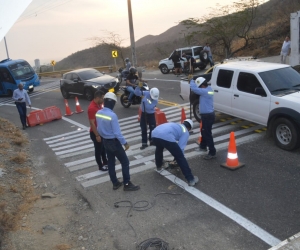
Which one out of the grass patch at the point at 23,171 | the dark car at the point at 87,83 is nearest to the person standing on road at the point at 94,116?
the grass patch at the point at 23,171

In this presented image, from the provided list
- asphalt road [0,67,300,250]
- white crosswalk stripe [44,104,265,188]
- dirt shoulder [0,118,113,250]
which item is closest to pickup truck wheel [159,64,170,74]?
white crosswalk stripe [44,104,265,188]

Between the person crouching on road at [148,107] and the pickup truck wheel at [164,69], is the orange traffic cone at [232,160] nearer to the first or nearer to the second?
the person crouching on road at [148,107]

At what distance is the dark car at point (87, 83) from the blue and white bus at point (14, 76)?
585 centimetres

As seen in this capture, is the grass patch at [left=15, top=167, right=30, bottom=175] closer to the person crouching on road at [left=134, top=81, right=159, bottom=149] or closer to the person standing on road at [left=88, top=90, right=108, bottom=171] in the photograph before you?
the person standing on road at [left=88, top=90, right=108, bottom=171]

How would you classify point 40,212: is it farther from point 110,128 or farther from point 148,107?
point 148,107

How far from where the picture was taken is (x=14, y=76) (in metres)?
23.5

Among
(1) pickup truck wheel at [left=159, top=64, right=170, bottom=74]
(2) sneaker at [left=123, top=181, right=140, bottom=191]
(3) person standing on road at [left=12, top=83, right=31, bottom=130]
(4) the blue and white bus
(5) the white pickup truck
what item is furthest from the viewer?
(1) pickup truck wheel at [left=159, top=64, right=170, bottom=74]

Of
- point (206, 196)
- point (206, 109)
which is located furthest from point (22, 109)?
point (206, 196)

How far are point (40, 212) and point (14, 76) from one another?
19.5 metres

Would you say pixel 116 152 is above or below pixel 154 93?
below

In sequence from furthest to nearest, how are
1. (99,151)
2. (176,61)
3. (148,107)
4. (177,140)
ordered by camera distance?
(176,61) → (148,107) → (99,151) → (177,140)

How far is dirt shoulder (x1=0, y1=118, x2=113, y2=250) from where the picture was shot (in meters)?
5.06

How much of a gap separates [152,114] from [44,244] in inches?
183

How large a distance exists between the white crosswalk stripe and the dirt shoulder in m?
0.63
